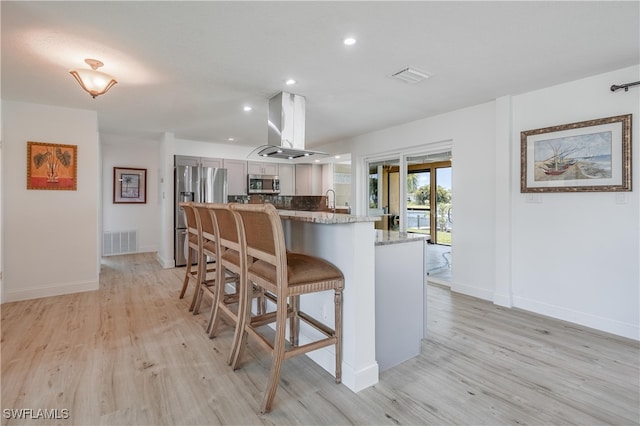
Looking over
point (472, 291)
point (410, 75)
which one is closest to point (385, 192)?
point (472, 291)

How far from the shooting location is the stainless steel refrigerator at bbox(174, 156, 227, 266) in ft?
17.7

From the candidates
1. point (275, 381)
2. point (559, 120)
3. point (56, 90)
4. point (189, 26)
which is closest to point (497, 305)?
point (559, 120)

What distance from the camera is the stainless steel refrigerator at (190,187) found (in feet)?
17.7

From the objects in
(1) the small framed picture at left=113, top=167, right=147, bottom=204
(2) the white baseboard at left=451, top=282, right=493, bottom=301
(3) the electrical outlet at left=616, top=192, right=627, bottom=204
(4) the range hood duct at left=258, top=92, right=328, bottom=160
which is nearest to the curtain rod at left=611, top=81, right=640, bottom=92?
(3) the electrical outlet at left=616, top=192, right=627, bottom=204

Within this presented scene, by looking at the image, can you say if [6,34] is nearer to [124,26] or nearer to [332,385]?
[124,26]

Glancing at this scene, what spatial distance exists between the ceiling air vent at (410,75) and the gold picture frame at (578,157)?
1.37 meters

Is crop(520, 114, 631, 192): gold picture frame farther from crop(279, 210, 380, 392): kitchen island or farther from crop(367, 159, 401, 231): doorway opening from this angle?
crop(279, 210, 380, 392): kitchen island

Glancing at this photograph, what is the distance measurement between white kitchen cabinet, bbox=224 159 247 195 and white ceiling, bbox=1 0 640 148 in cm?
241

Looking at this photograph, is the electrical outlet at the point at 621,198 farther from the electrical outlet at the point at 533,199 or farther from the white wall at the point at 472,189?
the white wall at the point at 472,189

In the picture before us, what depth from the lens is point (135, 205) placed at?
6.88 meters

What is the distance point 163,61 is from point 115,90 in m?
1.07

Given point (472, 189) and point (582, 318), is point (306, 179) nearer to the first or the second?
point (472, 189)

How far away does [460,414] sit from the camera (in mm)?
1659

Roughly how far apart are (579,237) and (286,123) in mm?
3091
